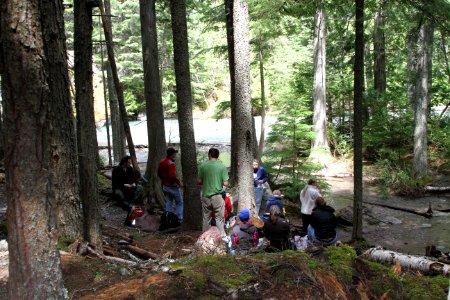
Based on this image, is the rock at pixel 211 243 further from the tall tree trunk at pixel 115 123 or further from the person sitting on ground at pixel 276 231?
the tall tree trunk at pixel 115 123

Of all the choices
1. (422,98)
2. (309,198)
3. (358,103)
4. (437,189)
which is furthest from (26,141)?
(422,98)

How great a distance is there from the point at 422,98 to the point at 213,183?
11.8 metres

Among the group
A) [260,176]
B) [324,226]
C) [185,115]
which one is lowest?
[324,226]

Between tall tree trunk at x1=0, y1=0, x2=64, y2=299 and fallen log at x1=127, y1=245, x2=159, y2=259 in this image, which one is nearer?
tall tree trunk at x1=0, y1=0, x2=64, y2=299

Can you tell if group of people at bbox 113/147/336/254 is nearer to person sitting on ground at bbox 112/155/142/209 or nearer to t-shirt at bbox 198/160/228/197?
t-shirt at bbox 198/160/228/197

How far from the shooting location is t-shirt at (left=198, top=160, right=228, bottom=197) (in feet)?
26.8

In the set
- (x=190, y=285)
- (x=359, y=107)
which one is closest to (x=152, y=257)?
(x=190, y=285)

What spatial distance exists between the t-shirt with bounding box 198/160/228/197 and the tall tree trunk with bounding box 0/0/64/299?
4.97m

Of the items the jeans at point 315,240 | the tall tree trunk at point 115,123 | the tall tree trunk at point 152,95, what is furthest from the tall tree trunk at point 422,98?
the tall tree trunk at point 115,123

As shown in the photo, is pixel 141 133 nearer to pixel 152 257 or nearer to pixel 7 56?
pixel 152 257

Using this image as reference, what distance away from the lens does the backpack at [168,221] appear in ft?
32.1

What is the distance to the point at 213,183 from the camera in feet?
26.9

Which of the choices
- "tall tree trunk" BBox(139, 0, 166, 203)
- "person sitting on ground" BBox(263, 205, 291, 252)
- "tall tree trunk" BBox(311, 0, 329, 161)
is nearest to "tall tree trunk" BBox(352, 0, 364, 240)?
"person sitting on ground" BBox(263, 205, 291, 252)

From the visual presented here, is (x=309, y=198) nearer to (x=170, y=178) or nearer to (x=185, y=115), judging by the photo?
(x=170, y=178)
